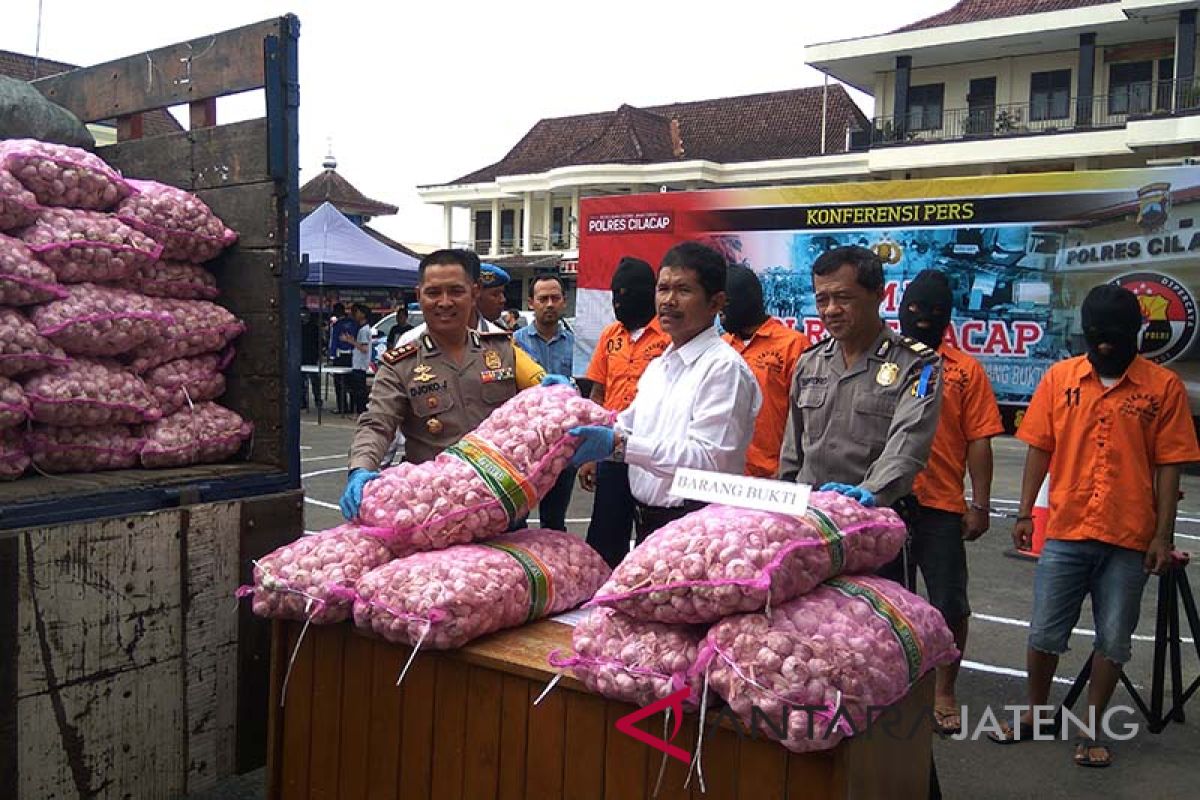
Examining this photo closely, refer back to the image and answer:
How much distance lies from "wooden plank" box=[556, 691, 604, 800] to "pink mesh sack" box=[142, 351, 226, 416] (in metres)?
2.02

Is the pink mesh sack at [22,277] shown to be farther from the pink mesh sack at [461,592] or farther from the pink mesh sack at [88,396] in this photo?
the pink mesh sack at [461,592]

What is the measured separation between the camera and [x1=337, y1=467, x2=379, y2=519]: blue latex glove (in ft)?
9.63

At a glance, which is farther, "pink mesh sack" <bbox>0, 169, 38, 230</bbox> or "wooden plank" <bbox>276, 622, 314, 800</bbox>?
"pink mesh sack" <bbox>0, 169, 38, 230</bbox>

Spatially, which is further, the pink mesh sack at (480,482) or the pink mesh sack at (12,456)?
the pink mesh sack at (12,456)

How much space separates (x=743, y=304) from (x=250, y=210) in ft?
8.32

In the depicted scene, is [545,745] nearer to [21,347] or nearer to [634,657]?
[634,657]

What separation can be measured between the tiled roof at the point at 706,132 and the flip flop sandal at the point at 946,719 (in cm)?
3102

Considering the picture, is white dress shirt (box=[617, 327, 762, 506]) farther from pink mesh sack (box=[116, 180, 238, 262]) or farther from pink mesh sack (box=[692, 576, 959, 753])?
pink mesh sack (box=[116, 180, 238, 262])

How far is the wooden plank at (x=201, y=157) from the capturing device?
371cm

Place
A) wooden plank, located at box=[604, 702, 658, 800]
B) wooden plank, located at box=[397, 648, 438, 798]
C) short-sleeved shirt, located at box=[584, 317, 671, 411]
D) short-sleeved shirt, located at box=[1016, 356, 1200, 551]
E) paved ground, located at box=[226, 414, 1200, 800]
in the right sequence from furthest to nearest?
1. short-sleeved shirt, located at box=[584, 317, 671, 411]
2. short-sleeved shirt, located at box=[1016, 356, 1200, 551]
3. paved ground, located at box=[226, 414, 1200, 800]
4. wooden plank, located at box=[397, 648, 438, 798]
5. wooden plank, located at box=[604, 702, 658, 800]

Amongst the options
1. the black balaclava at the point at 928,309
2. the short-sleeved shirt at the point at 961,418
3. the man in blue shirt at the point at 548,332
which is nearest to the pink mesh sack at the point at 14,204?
the man in blue shirt at the point at 548,332

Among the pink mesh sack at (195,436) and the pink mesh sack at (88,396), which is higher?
the pink mesh sack at (88,396)

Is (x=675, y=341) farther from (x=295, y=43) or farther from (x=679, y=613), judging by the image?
(x=295, y=43)

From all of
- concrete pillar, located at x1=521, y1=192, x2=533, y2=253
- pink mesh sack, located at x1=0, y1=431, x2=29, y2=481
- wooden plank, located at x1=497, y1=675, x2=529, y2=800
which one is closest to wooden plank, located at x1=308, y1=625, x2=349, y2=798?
wooden plank, located at x1=497, y1=675, x2=529, y2=800
